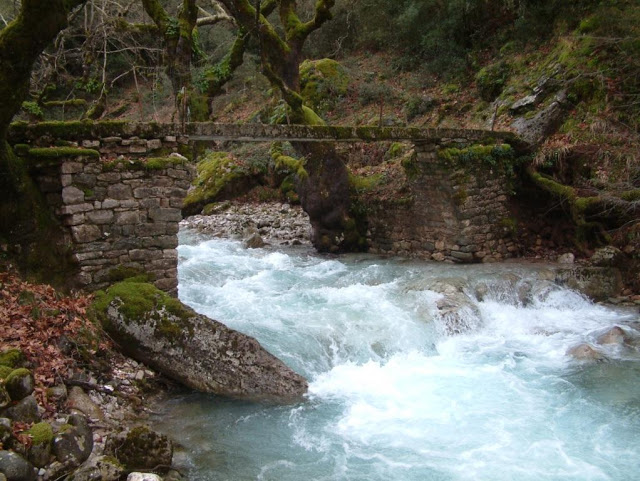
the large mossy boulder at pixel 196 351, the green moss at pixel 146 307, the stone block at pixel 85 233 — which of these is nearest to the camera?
the large mossy boulder at pixel 196 351

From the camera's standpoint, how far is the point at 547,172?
11.8 meters

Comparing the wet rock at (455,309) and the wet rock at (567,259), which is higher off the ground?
the wet rock at (567,259)

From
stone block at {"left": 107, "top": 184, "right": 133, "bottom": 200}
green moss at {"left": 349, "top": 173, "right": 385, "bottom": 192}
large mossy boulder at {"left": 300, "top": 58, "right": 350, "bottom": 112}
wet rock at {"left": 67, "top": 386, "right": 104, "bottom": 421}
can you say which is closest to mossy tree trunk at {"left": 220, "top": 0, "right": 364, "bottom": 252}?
green moss at {"left": 349, "top": 173, "right": 385, "bottom": 192}

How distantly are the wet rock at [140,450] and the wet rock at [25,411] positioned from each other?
0.62 meters

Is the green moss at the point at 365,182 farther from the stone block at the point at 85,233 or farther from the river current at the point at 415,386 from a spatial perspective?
the stone block at the point at 85,233

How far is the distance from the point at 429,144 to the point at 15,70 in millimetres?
7932

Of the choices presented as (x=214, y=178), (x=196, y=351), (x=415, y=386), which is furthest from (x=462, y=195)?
(x=214, y=178)

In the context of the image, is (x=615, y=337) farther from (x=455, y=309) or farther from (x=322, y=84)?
(x=322, y=84)

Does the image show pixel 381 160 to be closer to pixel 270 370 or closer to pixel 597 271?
pixel 597 271

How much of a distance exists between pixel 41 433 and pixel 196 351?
2.15 metres

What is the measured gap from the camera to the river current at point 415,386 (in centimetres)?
514

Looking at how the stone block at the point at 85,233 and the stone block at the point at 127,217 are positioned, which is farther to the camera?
the stone block at the point at 127,217

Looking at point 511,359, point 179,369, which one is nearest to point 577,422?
point 511,359

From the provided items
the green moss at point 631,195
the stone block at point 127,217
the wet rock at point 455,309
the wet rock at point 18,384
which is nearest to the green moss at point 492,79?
the green moss at point 631,195
